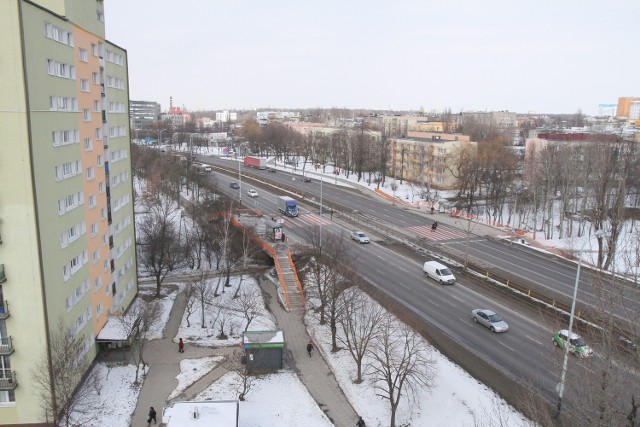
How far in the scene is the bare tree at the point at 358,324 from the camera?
2673cm

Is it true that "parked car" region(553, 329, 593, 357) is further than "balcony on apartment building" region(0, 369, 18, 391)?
Yes

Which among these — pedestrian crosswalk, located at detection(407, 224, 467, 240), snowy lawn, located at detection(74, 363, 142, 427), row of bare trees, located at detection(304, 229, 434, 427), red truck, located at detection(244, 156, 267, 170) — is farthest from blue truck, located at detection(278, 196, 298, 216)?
red truck, located at detection(244, 156, 267, 170)

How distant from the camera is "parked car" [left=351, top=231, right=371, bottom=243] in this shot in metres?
51.2

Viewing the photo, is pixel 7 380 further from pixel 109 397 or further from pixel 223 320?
pixel 223 320

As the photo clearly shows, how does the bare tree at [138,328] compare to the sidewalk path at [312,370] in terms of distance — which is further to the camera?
the bare tree at [138,328]

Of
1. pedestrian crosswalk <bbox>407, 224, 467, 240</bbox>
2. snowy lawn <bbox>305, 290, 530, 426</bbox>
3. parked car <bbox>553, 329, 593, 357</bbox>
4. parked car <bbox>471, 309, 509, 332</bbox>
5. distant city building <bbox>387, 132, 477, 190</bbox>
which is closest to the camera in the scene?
snowy lawn <bbox>305, 290, 530, 426</bbox>

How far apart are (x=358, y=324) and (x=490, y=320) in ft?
27.9

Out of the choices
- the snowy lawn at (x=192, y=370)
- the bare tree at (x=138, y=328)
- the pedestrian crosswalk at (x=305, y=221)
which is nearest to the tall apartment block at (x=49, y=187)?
the bare tree at (x=138, y=328)

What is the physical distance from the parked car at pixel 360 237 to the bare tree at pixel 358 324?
14.9m

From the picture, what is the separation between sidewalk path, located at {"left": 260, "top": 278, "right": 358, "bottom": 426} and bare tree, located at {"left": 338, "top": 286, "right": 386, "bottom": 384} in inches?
66.8

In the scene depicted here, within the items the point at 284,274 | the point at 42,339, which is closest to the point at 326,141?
the point at 284,274

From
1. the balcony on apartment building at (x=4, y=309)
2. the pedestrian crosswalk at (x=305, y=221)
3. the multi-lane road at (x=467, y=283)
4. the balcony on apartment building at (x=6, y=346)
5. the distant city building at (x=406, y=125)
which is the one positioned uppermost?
the distant city building at (x=406, y=125)

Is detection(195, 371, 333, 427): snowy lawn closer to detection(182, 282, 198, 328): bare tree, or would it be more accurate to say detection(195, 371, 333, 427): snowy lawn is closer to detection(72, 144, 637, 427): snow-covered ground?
detection(72, 144, 637, 427): snow-covered ground

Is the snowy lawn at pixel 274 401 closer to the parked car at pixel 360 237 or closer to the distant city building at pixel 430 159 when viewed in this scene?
the parked car at pixel 360 237
